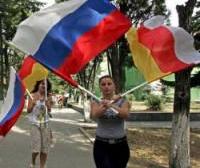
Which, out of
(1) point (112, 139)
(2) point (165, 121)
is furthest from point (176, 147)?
(2) point (165, 121)

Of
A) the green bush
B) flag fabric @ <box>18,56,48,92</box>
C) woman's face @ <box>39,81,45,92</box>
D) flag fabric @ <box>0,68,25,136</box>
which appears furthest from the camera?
the green bush

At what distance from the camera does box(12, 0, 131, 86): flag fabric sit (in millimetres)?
7766

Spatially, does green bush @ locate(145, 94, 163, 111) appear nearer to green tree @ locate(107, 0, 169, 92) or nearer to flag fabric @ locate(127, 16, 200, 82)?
green tree @ locate(107, 0, 169, 92)

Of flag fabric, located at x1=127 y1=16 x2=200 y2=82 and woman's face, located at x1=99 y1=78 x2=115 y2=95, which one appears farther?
flag fabric, located at x1=127 y1=16 x2=200 y2=82

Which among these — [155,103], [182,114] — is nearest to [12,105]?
[182,114]

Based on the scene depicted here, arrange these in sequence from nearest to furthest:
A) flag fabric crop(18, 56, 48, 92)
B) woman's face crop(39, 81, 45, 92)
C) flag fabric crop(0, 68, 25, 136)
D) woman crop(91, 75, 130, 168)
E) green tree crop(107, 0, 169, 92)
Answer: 1. woman crop(91, 75, 130, 168)
2. flag fabric crop(0, 68, 25, 136)
3. woman's face crop(39, 81, 45, 92)
4. flag fabric crop(18, 56, 48, 92)
5. green tree crop(107, 0, 169, 92)

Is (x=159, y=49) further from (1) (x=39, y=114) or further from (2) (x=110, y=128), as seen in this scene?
(1) (x=39, y=114)

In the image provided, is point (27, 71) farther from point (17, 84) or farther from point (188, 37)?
point (188, 37)

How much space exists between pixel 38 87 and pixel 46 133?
752 mm

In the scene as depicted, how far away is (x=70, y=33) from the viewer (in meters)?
8.04

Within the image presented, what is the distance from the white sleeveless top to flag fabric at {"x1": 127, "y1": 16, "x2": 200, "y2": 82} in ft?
7.30

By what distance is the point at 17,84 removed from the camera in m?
8.95

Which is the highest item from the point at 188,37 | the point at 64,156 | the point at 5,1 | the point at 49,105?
the point at 5,1

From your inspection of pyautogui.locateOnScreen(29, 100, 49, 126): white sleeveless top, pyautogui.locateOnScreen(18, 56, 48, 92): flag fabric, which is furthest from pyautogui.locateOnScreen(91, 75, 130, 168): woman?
pyautogui.locateOnScreen(18, 56, 48, 92): flag fabric
